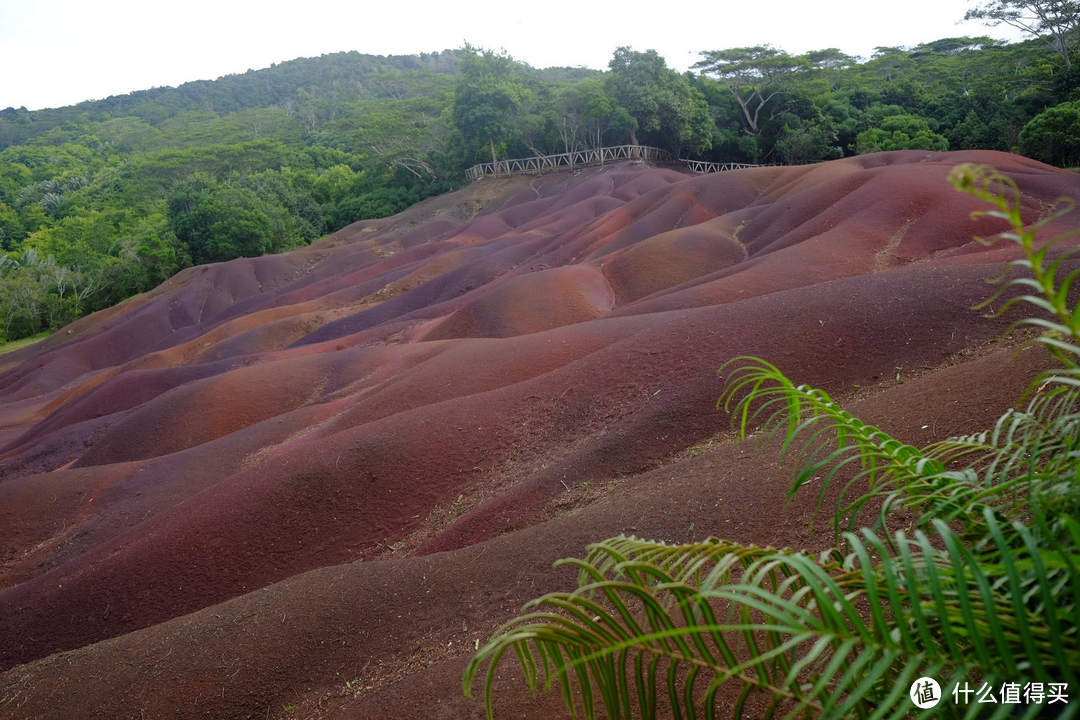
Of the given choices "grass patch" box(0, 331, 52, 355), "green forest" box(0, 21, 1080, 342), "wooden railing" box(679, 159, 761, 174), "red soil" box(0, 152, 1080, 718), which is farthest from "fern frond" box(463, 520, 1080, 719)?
"grass patch" box(0, 331, 52, 355)

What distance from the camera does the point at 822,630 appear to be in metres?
1.77

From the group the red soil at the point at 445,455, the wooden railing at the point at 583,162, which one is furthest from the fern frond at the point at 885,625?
the wooden railing at the point at 583,162

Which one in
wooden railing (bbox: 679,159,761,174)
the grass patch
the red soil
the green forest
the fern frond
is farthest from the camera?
wooden railing (bbox: 679,159,761,174)

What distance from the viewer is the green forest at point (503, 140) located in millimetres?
39938

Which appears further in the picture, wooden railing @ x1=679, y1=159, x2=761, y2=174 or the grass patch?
wooden railing @ x1=679, y1=159, x2=761, y2=174

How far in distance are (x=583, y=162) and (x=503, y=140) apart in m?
6.13

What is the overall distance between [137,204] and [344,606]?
62264 millimetres

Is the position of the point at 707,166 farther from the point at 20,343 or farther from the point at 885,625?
the point at 885,625

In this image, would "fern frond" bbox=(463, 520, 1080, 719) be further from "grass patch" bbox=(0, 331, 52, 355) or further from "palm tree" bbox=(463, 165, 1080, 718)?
"grass patch" bbox=(0, 331, 52, 355)

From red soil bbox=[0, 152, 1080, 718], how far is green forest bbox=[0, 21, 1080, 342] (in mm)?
16396

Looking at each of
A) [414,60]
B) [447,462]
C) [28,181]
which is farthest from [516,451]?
[414,60]

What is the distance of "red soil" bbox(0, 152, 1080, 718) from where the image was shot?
7.00 metres

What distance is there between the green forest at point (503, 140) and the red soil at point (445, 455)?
16396mm

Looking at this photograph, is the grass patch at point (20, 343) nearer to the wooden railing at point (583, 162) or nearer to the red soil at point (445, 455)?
the red soil at point (445, 455)
